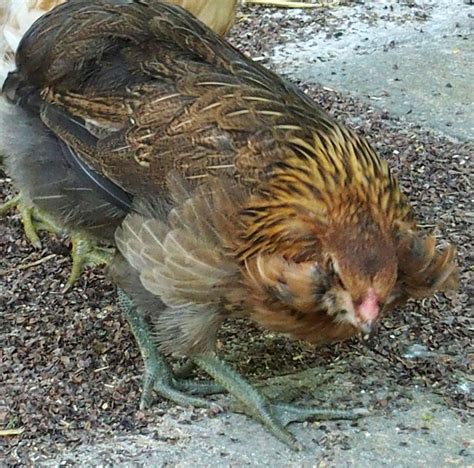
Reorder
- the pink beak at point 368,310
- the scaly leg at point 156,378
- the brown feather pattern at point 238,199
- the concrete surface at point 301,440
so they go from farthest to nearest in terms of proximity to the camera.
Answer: the scaly leg at point 156,378 → the concrete surface at point 301,440 → the brown feather pattern at point 238,199 → the pink beak at point 368,310

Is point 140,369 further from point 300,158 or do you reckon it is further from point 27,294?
point 300,158

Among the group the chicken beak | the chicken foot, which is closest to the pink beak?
the chicken beak

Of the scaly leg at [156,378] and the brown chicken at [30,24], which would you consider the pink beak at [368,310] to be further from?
the brown chicken at [30,24]

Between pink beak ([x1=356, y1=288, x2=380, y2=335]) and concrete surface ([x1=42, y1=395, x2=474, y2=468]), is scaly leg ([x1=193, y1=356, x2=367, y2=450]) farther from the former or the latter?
pink beak ([x1=356, y1=288, x2=380, y2=335])

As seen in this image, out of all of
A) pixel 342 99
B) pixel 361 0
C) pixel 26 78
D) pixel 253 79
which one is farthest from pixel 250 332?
pixel 361 0

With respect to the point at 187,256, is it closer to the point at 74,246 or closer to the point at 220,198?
the point at 220,198

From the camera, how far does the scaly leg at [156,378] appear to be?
9.96 ft

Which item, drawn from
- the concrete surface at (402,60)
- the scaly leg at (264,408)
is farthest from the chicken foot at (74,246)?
the concrete surface at (402,60)

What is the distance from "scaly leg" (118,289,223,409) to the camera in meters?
3.04

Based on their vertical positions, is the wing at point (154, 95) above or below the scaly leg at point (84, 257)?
above

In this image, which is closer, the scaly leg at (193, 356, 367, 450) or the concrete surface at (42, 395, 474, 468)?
the concrete surface at (42, 395, 474, 468)

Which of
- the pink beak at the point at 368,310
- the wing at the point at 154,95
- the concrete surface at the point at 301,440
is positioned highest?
the wing at the point at 154,95

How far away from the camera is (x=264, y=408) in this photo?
2.90m

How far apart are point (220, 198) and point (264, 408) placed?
0.61 m
